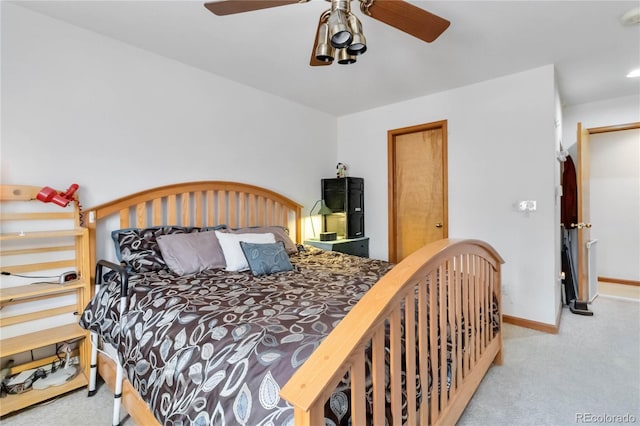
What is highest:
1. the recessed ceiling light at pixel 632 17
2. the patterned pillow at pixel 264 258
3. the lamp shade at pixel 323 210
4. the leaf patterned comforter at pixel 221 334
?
the recessed ceiling light at pixel 632 17

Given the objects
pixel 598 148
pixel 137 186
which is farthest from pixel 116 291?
pixel 598 148

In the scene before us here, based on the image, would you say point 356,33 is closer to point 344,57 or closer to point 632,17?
point 344,57

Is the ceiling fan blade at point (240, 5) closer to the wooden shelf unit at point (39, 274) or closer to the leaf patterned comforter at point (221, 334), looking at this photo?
the leaf patterned comforter at point (221, 334)

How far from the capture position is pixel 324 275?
2.02 meters

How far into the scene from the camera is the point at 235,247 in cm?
227

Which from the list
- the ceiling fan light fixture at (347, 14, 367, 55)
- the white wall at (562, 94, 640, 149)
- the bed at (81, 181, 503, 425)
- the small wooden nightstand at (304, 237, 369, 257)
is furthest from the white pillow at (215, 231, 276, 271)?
the white wall at (562, 94, 640, 149)

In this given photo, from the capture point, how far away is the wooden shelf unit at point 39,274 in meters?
1.77

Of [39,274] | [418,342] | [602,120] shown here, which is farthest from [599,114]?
[39,274]

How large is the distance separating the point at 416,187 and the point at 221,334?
10.3ft

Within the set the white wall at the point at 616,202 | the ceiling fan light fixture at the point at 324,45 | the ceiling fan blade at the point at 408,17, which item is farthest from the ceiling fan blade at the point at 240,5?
the white wall at the point at 616,202

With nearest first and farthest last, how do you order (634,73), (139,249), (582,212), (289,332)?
(289,332)
(139,249)
(634,73)
(582,212)

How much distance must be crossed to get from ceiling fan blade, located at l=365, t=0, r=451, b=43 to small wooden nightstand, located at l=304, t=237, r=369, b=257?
88.9 inches

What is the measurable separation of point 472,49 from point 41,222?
11.1 ft

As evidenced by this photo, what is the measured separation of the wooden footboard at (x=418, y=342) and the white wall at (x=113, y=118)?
2.25m
